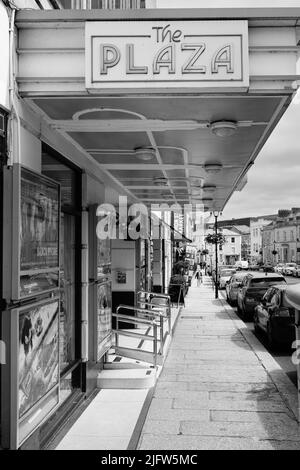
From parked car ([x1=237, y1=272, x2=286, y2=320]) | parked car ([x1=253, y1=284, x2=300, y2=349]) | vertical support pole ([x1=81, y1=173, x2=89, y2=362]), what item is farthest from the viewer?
parked car ([x1=237, y1=272, x2=286, y2=320])

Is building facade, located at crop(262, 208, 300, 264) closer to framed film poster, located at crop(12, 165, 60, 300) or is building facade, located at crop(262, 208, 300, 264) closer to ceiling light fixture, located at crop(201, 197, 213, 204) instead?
ceiling light fixture, located at crop(201, 197, 213, 204)

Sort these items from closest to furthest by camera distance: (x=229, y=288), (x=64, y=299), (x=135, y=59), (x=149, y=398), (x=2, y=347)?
(x=2, y=347) < (x=135, y=59) < (x=64, y=299) < (x=149, y=398) < (x=229, y=288)

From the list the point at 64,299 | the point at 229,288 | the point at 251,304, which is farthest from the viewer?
the point at 229,288

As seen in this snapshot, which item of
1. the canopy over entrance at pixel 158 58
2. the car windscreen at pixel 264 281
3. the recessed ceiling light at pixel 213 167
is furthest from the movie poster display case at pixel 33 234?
the car windscreen at pixel 264 281

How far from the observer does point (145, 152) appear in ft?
21.3

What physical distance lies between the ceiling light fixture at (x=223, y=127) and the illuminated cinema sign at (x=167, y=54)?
0.98 m

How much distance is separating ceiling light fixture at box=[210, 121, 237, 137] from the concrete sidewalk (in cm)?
342

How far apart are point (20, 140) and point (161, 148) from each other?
108 inches

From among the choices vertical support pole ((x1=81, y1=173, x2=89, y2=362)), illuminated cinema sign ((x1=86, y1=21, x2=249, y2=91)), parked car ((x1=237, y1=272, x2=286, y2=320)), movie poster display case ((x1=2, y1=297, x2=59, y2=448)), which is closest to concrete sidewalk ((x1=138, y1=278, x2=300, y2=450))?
vertical support pole ((x1=81, y1=173, x2=89, y2=362))

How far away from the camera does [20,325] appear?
3572 mm

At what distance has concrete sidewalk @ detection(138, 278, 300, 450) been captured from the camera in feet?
17.1

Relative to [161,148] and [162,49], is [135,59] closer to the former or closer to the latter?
[162,49]
